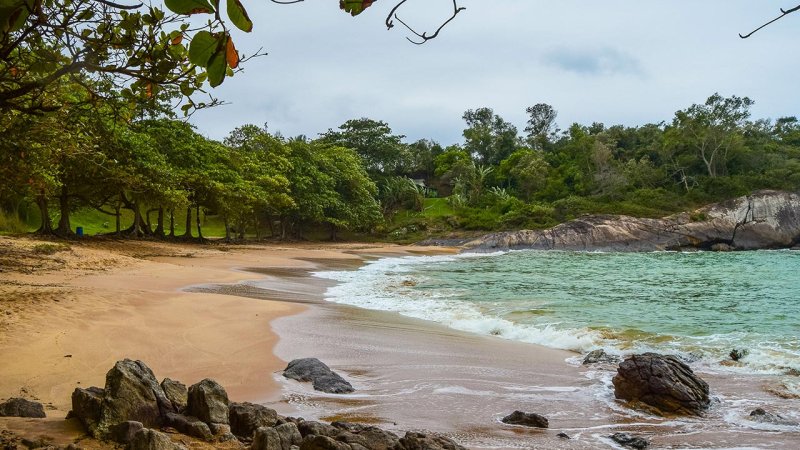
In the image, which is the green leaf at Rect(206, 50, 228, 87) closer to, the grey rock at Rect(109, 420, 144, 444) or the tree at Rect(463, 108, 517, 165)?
the grey rock at Rect(109, 420, 144, 444)

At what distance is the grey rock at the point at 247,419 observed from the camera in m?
3.89

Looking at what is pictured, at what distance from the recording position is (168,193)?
22.8m

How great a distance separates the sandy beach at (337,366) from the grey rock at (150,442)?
575 mm

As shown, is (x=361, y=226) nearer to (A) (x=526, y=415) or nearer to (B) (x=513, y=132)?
(B) (x=513, y=132)

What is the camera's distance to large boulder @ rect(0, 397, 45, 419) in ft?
12.3

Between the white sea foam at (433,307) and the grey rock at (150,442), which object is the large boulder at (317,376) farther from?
the white sea foam at (433,307)

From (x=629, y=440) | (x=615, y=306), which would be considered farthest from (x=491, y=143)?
(x=629, y=440)

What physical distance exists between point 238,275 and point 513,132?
56.7 m

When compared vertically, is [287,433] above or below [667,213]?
below

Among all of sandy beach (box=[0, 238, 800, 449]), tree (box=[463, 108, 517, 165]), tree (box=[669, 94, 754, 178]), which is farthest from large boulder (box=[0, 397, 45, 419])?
tree (box=[463, 108, 517, 165])

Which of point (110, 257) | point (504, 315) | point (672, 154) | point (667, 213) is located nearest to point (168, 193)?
point (110, 257)

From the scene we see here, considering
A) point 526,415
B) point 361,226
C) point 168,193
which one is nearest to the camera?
point 526,415

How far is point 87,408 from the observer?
3.57 m

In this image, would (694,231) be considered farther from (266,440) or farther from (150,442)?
(150,442)
